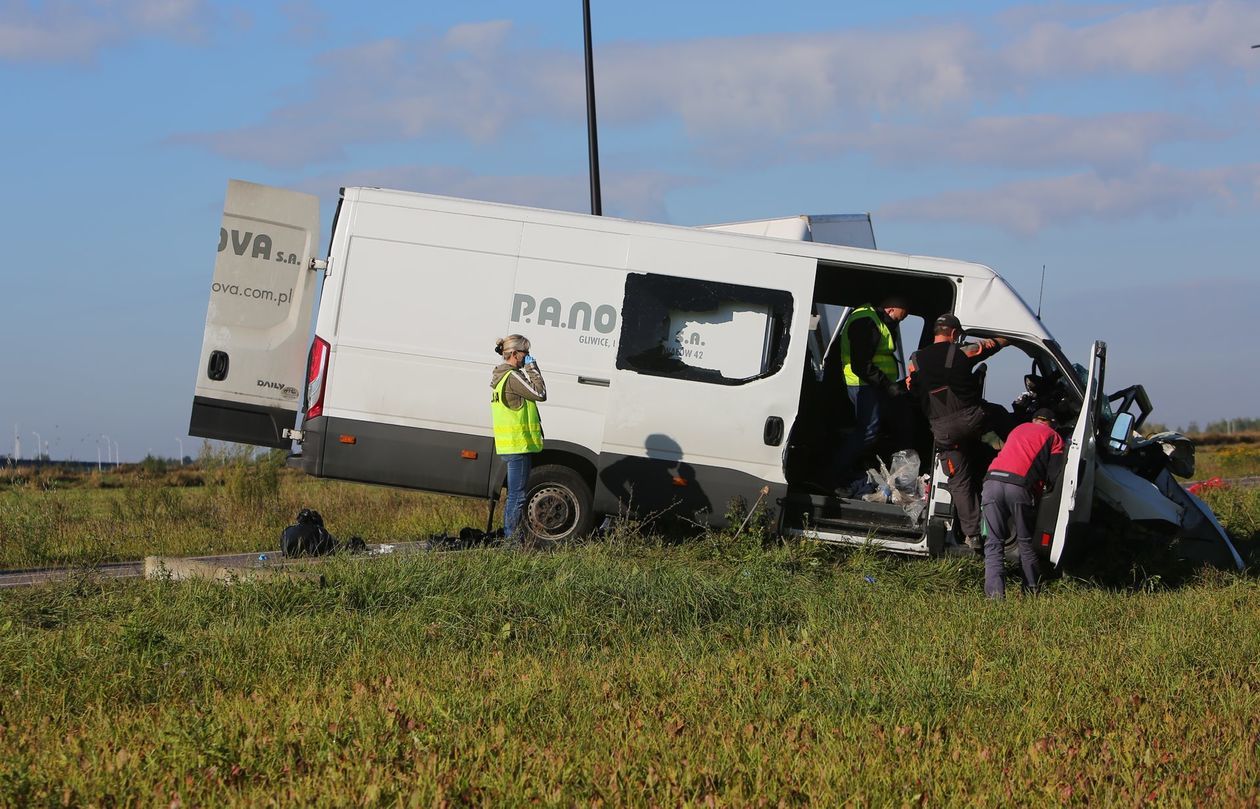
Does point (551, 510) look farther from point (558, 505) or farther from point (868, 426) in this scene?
point (868, 426)

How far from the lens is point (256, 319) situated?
1037 cm

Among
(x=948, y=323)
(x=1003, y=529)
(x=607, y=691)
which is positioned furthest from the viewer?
(x=948, y=323)

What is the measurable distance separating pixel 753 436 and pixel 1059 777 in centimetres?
561

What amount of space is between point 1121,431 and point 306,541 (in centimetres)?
671

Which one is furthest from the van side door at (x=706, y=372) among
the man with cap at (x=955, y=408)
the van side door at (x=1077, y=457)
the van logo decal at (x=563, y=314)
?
the van side door at (x=1077, y=457)

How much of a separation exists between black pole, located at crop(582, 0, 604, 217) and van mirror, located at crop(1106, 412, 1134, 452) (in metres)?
7.33

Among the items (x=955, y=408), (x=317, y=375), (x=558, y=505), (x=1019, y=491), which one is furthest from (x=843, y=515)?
(x=317, y=375)

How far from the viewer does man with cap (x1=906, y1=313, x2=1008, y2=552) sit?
32.4ft

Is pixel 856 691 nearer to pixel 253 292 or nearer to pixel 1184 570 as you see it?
pixel 1184 570

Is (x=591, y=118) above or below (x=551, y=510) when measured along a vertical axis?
above

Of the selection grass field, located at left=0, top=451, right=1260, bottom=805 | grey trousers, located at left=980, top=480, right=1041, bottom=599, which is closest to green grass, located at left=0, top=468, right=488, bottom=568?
grass field, located at left=0, top=451, right=1260, bottom=805

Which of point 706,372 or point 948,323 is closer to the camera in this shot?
point 948,323

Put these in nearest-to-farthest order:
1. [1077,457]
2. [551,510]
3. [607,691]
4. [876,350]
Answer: [607,691] < [1077,457] < [551,510] < [876,350]

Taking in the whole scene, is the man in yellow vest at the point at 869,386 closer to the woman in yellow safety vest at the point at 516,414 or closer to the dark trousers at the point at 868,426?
the dark trousers at the point at 868,426
